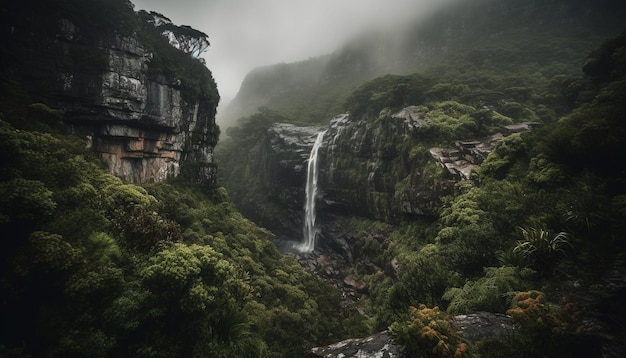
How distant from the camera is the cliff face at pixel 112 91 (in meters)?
19.5

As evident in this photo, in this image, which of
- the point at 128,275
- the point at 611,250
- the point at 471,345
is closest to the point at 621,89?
the point at 611,250

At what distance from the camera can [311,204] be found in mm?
39719

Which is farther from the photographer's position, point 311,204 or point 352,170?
point 311,204

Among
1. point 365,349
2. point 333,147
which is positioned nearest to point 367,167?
point 333,147

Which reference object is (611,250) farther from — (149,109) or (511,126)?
(149,109)

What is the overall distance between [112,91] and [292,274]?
19.9 m

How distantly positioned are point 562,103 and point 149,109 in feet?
118

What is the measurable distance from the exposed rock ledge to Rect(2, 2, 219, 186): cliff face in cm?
2408

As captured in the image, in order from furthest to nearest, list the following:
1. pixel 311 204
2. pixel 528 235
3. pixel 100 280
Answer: pixel 311 204, pixel 528 235, pixel 100 280

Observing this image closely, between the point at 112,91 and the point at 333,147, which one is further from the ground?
the point at 112,91

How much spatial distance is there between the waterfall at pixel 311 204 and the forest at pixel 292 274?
17397 mm

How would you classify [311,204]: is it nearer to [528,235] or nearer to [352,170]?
[352,170]

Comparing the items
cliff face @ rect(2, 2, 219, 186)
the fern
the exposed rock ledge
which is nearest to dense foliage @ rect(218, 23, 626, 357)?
the fern

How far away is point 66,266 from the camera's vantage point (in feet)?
26.1
